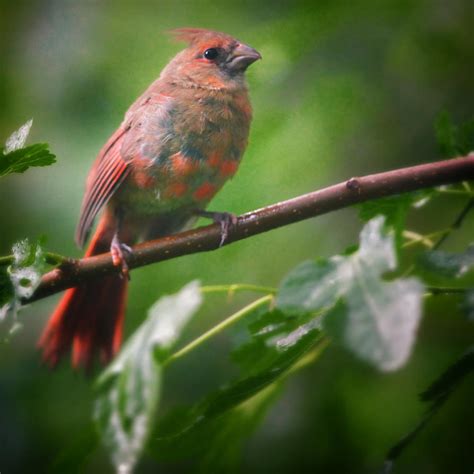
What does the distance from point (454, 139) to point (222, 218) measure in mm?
920

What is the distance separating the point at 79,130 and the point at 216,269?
0.91m

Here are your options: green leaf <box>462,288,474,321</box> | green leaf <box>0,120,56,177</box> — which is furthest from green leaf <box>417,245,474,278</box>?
green leaf <box>0,120,56,177</box>

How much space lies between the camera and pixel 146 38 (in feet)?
11.0

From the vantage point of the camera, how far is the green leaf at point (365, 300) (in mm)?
923

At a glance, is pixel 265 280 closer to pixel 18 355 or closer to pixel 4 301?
pixel 18 355

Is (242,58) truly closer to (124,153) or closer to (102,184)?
(124,153)

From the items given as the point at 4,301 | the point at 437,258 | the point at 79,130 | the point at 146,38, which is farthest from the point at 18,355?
the point at 437,258

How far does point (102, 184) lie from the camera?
2629 millimetres

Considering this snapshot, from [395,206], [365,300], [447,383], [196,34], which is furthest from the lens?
[196,34]

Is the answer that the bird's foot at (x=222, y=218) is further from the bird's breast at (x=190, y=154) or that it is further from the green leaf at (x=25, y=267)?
the green leaf at (x=25, y=267)

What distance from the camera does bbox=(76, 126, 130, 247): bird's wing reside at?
2604 millimetres

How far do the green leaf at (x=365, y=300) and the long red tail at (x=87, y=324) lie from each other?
1551mm

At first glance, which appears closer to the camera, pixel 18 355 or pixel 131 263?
pixel 131 263

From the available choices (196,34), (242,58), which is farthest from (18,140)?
(196,34)
